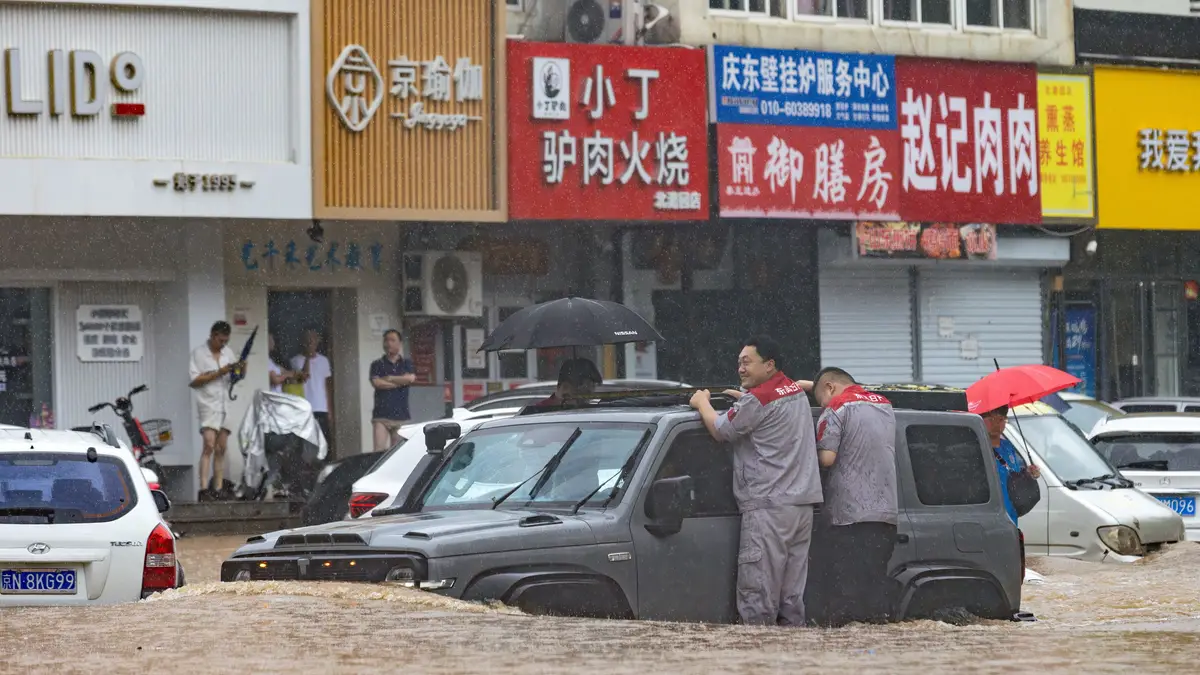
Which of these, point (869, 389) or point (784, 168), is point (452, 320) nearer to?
point (784, 168)

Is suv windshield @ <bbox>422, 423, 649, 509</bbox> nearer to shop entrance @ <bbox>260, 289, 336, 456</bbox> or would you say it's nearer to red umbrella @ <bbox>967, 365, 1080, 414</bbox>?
red umbrella @ <bbox>967, 365, 1080, 414</bbox>

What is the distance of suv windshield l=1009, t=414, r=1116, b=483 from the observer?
1564 cm

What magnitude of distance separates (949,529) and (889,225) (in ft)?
46.5

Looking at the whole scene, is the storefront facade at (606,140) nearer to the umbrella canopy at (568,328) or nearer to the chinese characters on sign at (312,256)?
the chinese characters on sign at (312,256)

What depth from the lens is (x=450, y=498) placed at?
32.8 feet

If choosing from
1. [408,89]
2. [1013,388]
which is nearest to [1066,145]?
[408,89]

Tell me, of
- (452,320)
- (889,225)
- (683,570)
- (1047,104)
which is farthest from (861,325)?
(683,570)

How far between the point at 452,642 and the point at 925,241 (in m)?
17.5

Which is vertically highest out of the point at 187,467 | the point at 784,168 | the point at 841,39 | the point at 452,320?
the point at 841,39

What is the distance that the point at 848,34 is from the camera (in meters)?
24.6

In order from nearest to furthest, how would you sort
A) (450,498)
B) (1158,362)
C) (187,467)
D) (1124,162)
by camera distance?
(450,498), (187,467), (1124,162), (1158,362)

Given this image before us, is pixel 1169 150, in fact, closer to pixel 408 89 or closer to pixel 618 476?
pixel 408 89

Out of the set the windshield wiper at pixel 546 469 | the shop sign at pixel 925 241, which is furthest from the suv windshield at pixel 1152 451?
the windshield wiper at pixel 546 469

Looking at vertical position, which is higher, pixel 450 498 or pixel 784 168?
pixel 784 168
